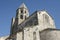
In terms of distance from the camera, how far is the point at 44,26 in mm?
24562

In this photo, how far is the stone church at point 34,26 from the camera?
67.9 ft

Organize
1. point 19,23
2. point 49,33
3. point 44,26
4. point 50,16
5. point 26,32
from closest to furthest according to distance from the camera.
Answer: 1. point 49,33
2. point 26,32
3. point 44,26
4. point 50,16
5. point 19,23

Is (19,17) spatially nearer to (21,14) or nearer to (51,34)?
(21,14)

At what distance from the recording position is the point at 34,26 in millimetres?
23047

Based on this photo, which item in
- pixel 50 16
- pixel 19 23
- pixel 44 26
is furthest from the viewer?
pixel 19 23

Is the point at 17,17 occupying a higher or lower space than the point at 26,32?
higher

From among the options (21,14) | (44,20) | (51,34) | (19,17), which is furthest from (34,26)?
(21,14)

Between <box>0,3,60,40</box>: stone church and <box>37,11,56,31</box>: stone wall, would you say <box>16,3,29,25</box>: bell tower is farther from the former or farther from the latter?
<box>37,11,56,31</box>: stone wall

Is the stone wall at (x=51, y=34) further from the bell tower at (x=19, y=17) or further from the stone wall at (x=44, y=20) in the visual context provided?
the bell tower at (x=19, y=17)

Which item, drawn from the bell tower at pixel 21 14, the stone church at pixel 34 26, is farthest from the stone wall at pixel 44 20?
the bell tower at pixel 21 14

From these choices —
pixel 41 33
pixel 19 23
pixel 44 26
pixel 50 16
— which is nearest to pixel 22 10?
pixel 19 23

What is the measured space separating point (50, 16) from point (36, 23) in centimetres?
459

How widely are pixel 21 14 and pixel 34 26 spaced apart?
9654mm

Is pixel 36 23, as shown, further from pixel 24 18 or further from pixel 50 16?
pixel 24 18
